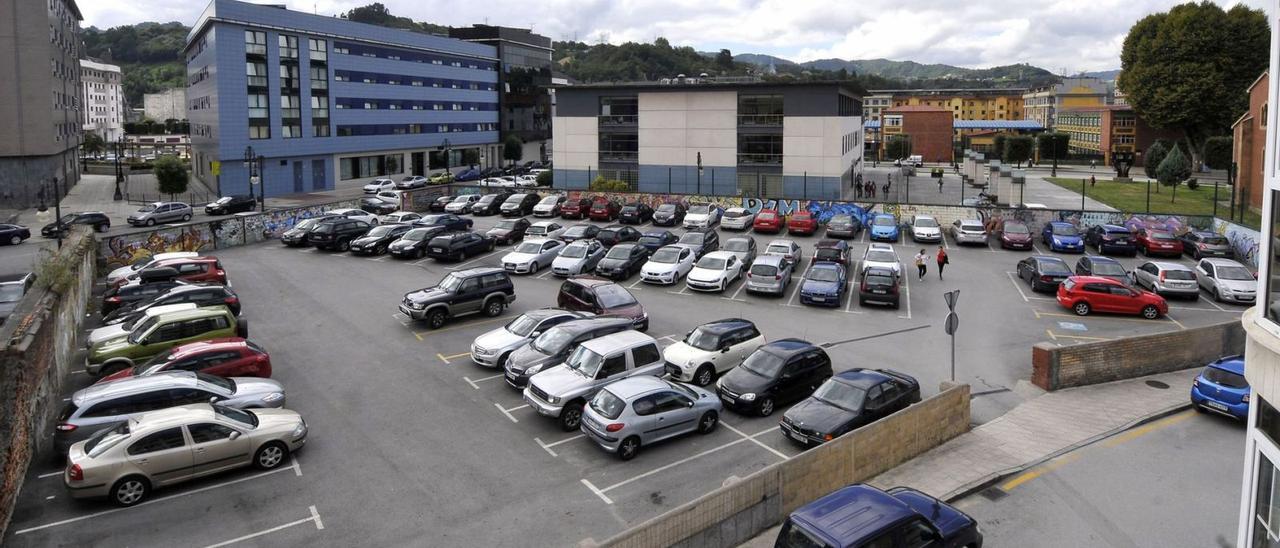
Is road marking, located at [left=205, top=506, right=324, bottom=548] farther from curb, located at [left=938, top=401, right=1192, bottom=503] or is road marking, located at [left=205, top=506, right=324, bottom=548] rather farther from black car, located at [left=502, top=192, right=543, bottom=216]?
black car, located at [left=502, top=192, right=543, bottom=216]

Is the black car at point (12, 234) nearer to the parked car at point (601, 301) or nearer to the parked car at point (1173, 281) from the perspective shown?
the parked car at point (601, 301)

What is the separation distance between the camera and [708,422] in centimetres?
1578

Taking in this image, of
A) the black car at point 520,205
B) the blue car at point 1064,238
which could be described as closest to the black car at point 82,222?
the black car at point 520,205

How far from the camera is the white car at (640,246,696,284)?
29.6 m

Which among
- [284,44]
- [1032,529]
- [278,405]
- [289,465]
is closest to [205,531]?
[289,465]

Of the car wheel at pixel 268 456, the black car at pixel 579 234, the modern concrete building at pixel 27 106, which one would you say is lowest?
the car wheel at pixel 268 456

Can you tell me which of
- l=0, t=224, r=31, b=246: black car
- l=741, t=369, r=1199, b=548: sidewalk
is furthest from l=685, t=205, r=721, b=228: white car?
l=0, t=224, r=31, b=246: black car

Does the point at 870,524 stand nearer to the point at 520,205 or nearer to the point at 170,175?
the point at 520,205

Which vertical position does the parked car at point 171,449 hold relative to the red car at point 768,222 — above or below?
below

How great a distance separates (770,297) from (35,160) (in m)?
50.6

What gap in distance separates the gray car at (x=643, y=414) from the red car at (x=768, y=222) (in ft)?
88.1

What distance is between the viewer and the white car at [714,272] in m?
28.4

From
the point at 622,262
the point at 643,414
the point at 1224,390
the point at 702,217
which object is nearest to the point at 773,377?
the point at 643,414

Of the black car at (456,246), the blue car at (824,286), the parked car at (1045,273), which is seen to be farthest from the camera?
the black car at (456,246)
